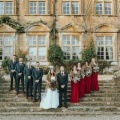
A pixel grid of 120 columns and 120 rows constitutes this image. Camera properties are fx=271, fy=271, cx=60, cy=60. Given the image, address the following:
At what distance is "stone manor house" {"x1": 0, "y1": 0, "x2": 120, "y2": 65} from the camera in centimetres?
1923

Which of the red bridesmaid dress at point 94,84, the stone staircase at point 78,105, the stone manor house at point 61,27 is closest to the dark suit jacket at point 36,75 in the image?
the stone staircase at point 78,105

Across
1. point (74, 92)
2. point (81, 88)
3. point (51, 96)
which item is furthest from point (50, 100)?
point (81, 88)

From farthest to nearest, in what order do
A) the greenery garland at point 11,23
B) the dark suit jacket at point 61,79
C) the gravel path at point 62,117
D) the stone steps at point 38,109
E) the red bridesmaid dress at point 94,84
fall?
the greenery garland at point 11,23 < the red bridesmaid dress at point 94,84 < the dark suit jacket at point 61,79 < the stone steps at point 38,109 < the gravel path at point 62,117

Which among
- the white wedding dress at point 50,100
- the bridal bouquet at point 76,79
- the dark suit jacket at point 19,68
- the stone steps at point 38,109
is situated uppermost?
the dark suit jacket at point 19,68

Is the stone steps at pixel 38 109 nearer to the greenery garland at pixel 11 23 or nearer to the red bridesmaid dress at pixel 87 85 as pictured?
the red bridesmaid dress at pixel 87 85

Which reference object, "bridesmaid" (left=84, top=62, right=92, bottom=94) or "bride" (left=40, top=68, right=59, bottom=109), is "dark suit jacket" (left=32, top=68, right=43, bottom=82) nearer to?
"bride" (left=40, top=68, right=59, bottom=109)

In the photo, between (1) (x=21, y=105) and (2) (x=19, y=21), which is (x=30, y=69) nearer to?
(1) (x=21, y=105)

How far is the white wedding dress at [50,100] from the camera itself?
11148 millimetres

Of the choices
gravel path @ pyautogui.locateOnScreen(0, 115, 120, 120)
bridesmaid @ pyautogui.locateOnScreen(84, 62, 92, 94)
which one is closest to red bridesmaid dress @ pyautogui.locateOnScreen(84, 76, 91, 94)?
bridesmaid @ pyautogui.locateOnScreen(84, 62, 92, 94)

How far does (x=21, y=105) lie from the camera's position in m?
11.7

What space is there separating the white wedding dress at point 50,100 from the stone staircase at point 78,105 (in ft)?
0.67

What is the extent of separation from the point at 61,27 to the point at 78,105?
29.2 feet

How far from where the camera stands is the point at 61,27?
1945 centimetres

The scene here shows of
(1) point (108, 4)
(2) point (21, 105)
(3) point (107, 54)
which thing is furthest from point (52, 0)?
(2) point (21, 105)
